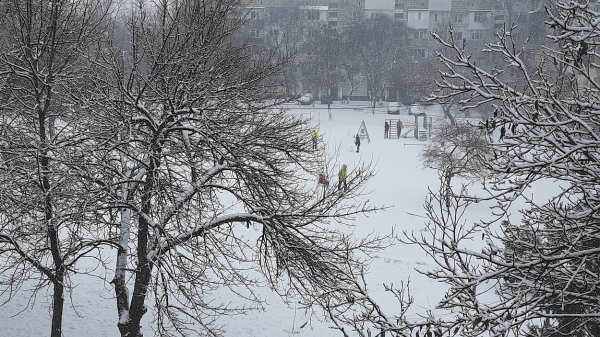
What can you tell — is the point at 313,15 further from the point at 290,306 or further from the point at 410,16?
the point at 290,306

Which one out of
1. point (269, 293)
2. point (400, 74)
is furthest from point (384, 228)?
point (400, 74)

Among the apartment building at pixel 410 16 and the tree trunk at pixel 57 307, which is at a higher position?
the apartment building at pixel 410 16

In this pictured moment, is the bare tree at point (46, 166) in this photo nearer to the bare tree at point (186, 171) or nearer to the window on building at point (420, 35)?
the bare tree at point (186, 171)

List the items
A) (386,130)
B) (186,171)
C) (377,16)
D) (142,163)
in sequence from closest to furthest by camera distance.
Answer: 1. (142,163)
2. (186,171)
3. (386,130)
4. (377,16)

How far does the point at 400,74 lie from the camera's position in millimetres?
58938

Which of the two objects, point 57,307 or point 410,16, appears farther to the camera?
point 410,16

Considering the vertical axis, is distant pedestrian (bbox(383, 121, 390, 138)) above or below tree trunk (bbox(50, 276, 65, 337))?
above

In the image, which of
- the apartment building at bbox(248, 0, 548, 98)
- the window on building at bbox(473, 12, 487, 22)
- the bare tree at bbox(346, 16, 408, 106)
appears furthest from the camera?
the window on building at bbox(473, 12, 487, 22)

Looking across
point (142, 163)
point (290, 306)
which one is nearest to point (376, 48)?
point (290, 306)

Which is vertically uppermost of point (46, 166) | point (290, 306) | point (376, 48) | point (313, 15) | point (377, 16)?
point (377, 16)

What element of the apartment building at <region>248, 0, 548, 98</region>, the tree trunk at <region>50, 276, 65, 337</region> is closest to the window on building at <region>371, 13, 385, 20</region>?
the apartment building at <region>248, 0, 548, 98</region>

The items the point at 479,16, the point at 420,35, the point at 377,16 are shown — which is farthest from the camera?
the point at 420,35

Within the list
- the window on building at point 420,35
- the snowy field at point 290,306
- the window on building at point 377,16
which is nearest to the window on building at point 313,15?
the window on building at point 377,16

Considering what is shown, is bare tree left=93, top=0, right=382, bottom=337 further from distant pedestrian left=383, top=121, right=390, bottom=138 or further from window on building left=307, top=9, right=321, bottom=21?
window on building left=307, top=9, right=321, bottom=21
